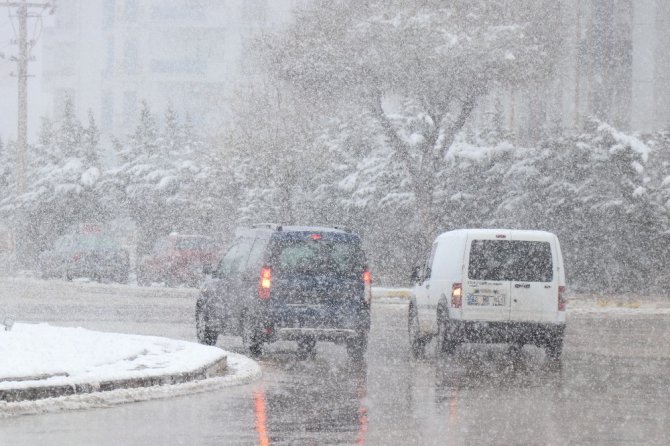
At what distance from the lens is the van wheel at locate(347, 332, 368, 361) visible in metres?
19.1

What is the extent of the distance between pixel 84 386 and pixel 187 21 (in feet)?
341

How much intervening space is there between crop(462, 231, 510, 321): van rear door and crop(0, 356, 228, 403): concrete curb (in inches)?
174

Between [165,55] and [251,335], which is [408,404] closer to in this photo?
[251,335]

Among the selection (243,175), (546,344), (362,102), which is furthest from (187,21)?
(546,344)

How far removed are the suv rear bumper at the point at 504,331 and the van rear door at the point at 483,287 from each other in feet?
0.33

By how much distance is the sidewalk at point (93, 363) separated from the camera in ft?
43.1

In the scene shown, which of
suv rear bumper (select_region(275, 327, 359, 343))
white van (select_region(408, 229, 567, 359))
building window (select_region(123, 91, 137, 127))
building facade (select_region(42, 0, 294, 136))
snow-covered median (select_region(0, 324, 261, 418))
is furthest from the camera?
building facade (select_region(42, 0, 294, 136))

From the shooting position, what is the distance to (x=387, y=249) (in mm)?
42094

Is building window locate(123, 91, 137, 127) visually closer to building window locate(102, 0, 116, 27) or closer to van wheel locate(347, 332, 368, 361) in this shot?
building window locate(102, 0, 116, 27)

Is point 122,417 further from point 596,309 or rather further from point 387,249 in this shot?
point 387,249

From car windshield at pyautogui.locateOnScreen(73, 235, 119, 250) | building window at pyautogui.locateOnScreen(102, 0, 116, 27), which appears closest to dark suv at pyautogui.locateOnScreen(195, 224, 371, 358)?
car windshield at pyautogui.locateOnScreen(73, 235, 119, 250)

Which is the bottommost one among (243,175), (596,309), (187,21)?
(596,309)

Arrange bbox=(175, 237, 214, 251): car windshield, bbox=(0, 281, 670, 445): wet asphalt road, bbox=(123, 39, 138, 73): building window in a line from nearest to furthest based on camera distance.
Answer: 1. bbox=(0, 281, 670, 445): wet asphalt road
2. bbox=(175, 237, 214, 251): car windshield
3. bbox=(123, 39, 138, 73): building window

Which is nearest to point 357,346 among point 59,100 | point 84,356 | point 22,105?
point 84,356
